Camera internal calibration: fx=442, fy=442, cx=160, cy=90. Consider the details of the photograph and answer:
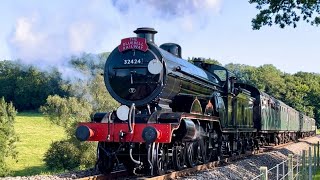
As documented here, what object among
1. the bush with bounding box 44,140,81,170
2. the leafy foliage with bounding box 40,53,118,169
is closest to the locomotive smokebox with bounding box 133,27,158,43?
the leafy foliage with bounding box 40,53,118,169

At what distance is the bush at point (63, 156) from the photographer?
99.9 ft

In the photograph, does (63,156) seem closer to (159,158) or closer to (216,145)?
(216,145)

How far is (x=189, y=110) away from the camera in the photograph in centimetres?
1302

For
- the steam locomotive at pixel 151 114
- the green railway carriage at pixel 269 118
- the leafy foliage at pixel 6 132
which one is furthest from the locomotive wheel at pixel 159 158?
the leafy foliage at pixel 6 132

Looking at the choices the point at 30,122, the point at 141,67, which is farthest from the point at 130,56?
the point at 30,122

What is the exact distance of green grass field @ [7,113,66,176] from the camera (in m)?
39.5

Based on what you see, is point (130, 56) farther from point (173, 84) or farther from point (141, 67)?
point (173, 84)

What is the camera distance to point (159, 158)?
1166cm

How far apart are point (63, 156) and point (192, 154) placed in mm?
20050

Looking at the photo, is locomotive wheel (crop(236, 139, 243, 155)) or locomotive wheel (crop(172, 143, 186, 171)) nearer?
locomotive wheel (crop(172, 143, 186, 171))

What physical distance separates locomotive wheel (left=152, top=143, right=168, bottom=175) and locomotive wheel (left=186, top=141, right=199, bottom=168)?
A: 1.29 m

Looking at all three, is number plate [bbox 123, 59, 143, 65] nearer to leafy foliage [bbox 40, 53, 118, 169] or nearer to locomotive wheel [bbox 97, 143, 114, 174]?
locomotive wheel [bbox 97, 143, 114, 174]

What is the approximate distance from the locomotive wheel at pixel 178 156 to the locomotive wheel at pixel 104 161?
1.77m

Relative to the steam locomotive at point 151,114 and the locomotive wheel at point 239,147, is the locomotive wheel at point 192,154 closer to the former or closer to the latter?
the steam locomotive at point 151,114
